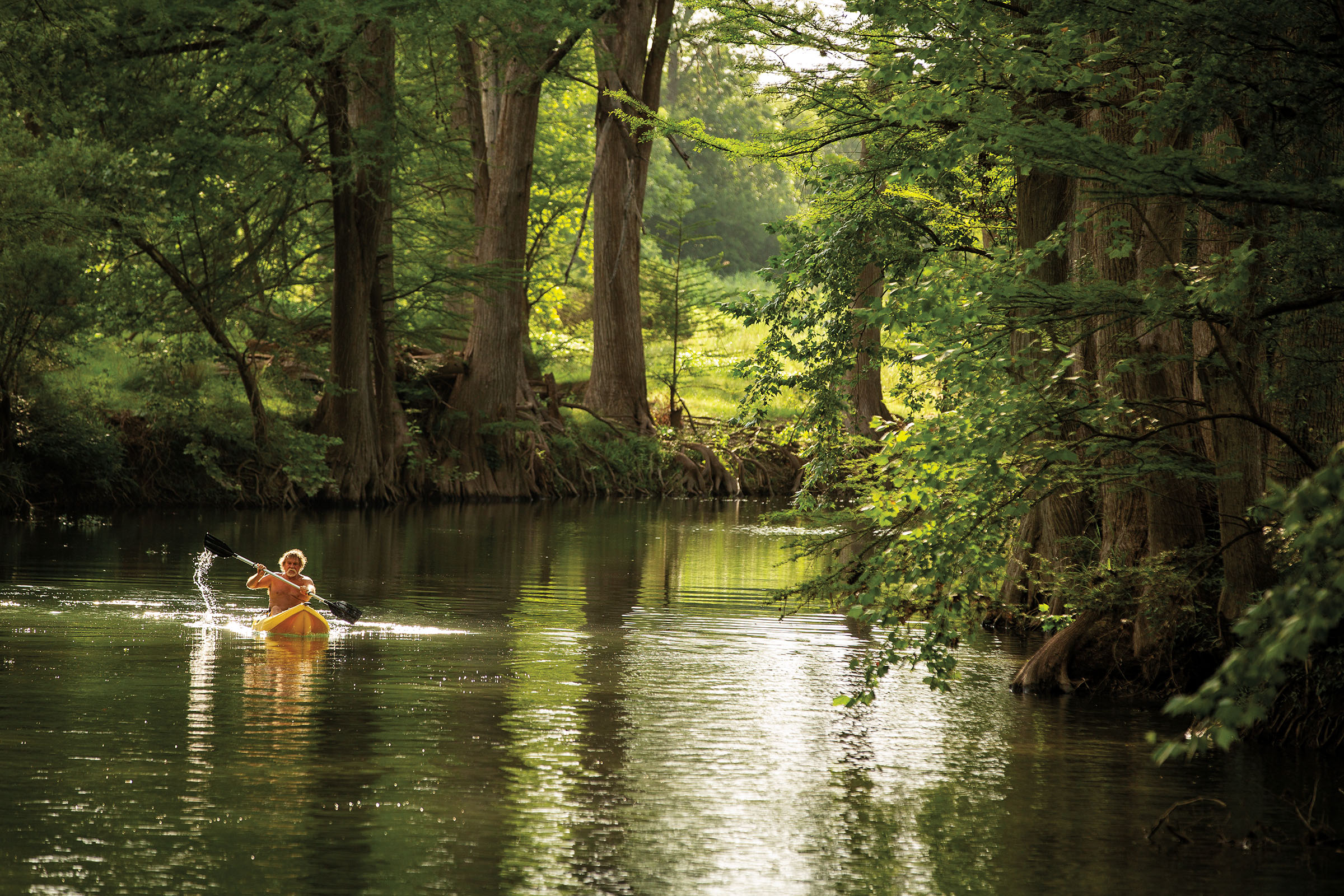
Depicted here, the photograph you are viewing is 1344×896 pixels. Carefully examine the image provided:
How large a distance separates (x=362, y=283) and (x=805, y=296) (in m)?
13.8

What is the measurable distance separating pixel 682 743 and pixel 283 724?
2412 millimetres

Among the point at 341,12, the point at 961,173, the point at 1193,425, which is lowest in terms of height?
the point at 1193,425

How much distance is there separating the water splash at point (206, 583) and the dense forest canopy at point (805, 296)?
18.3 ft

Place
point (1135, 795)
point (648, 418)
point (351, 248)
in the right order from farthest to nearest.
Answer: point (648, 418) → point (351, 248) → point (1135, 795)

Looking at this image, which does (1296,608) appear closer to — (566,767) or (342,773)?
(566,767)

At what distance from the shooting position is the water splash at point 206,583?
47.0ft

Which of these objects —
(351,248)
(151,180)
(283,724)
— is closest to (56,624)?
(283,724)

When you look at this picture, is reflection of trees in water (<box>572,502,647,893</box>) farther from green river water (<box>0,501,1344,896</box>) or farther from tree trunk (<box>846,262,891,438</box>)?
tree trunk (<box>846,262,891,438</box>)

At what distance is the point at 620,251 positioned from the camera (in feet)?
118

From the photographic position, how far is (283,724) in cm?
948

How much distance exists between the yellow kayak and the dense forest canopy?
187 inches

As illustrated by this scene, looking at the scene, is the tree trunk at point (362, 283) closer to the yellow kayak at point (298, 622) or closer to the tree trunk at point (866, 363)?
the tree trunk at point (866, 363)

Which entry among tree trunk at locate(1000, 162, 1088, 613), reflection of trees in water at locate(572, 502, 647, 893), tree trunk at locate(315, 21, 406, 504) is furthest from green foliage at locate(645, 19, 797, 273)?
tree trunk at locate(1000, 162, 1088, 613)

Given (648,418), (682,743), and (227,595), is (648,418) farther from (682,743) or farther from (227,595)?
(682,743)
